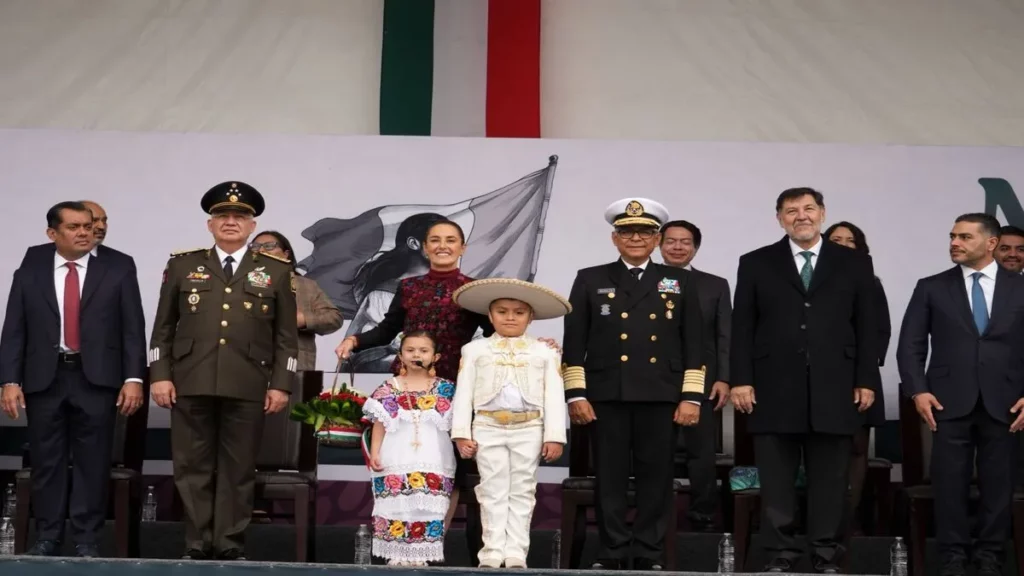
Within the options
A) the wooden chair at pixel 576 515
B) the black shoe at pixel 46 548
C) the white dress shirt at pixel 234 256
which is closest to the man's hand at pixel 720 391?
the wooden chair at pixel 576 515

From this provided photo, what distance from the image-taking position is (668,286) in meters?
5.34

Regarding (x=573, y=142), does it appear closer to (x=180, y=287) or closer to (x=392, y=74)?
(x=392, y=74)

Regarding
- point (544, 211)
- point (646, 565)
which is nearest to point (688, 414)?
point (646, 565)

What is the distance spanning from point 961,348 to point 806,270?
2.35 feet

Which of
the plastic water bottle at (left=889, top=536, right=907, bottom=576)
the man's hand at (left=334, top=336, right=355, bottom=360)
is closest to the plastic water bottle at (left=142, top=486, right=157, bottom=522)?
the man's hand at (left=334, top=336, right=355, bottom=360)

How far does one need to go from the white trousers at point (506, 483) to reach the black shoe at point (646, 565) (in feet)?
1.49

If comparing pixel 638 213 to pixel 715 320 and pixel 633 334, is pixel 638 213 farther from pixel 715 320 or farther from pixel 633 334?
pixel 715 320

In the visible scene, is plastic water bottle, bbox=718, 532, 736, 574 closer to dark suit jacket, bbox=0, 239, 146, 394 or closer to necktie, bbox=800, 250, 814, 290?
necktie, bbox=800, 250, 814, 290

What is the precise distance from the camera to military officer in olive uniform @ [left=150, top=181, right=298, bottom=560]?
16.9 ft

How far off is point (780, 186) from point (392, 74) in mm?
2107

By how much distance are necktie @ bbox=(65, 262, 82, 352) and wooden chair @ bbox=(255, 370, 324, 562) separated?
0.83m

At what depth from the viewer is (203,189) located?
700 centimetres

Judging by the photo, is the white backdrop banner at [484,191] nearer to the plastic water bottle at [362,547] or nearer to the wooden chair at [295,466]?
→ the wooden chair at [295,466]

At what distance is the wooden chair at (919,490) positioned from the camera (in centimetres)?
542
